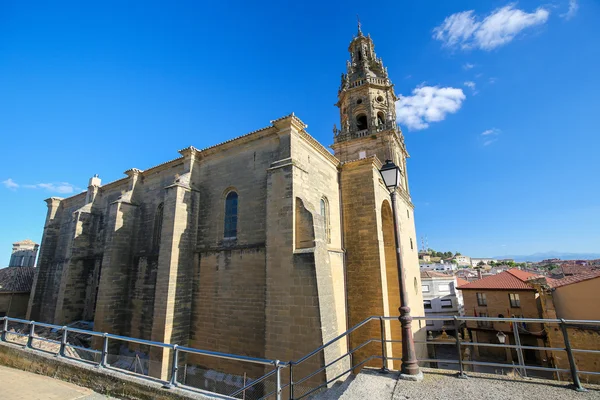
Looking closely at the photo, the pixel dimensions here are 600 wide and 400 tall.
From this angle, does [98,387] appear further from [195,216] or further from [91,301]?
[91,301]

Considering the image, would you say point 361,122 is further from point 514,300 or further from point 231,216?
point 514,300

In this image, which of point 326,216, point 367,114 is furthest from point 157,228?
point 367,114

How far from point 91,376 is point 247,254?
522 cm

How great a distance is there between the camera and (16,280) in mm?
21219

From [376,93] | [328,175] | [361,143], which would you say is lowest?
[328,175]

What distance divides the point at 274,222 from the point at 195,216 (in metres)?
4.48

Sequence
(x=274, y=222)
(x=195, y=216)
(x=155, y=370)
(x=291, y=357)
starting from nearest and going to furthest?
(x=291, y=357)
(x=274, y=222)
(x=155, y=370)
(x=195, y=216)

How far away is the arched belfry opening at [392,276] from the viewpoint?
487 inches

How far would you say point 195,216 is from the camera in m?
11.7

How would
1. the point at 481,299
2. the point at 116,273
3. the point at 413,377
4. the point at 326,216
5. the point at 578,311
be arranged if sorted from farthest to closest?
the point at 481,299 → the point at 578,311 → the point at 116,273 → the point at 326,216 → the point at 413,377

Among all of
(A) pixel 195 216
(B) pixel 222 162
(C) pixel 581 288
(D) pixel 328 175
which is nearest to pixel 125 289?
(A) pixel 195 216

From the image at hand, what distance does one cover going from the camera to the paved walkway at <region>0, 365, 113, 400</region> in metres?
4.92

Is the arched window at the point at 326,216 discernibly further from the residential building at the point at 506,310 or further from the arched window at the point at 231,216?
the residential building at the point at 506,310

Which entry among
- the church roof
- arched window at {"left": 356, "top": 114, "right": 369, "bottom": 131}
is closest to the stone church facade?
arched window at {"left": 356, "top": 114, "right": 369, "bottom": 131}
